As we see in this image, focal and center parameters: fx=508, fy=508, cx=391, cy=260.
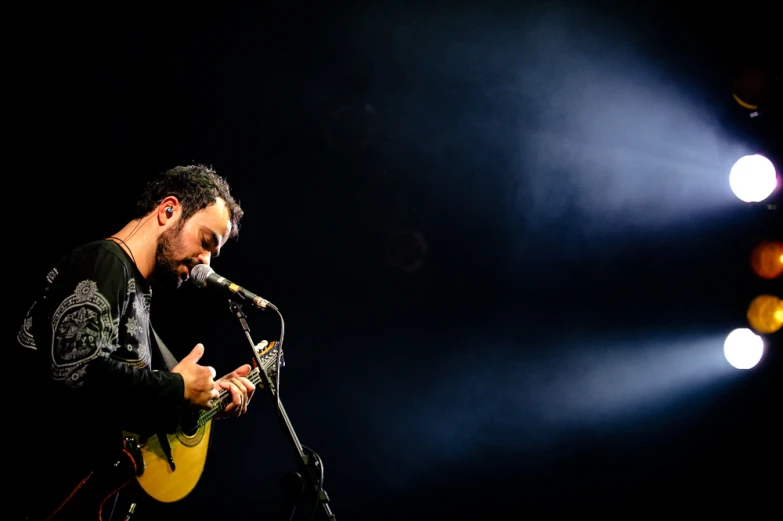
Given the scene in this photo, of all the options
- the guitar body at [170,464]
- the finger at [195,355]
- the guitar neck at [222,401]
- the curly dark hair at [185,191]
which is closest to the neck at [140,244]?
the curly dark hair at [185,191]

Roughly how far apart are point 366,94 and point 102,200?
188 centimetres

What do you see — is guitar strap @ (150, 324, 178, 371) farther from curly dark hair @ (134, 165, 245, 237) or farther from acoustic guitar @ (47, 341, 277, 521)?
curly dark hair @ (134, 165, 245, 237)

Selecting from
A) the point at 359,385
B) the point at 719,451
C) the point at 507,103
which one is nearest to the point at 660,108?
the point at 507,103

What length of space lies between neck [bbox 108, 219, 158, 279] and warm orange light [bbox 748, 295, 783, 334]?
427 centimetres

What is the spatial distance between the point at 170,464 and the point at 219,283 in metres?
0.93

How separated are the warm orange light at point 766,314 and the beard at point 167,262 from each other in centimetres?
415

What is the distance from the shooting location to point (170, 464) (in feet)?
7.52

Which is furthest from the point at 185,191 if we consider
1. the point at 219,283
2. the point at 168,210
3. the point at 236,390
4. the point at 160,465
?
the point at 160,465

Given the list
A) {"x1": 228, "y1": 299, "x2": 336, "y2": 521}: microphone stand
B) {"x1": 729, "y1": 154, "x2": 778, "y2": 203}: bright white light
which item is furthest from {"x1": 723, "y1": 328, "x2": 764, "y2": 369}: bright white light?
{"x1": 228, "y1": 299, "x2": 336, "y2": 521}: microphone stand

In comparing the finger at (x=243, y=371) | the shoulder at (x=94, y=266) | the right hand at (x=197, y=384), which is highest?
the shoulder at (x=94, y=266)

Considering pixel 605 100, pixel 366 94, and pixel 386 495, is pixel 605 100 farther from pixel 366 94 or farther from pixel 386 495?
pixel 386 495

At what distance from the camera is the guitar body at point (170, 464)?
215cm

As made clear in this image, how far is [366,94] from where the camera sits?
3654 mm

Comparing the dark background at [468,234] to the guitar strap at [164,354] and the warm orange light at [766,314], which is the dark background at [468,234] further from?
the guitar strap at [164,354]
